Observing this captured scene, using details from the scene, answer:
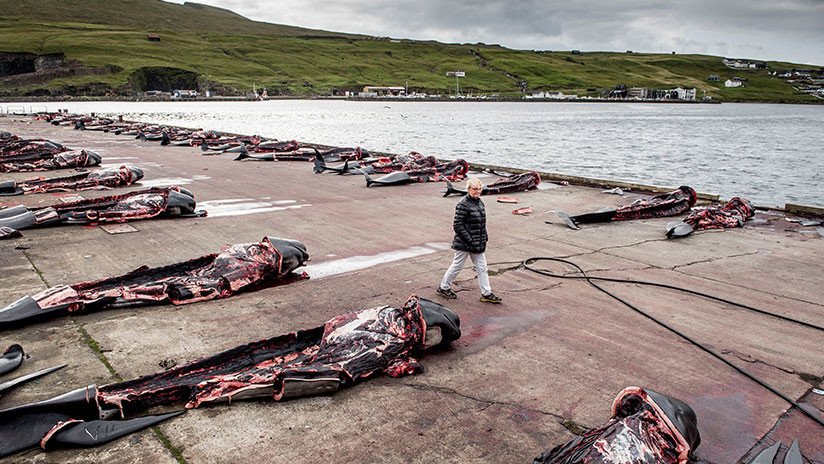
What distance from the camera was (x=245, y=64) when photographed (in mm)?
183875

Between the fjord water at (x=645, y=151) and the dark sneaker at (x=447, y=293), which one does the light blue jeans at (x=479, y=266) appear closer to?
the dark sneaker at (x=447, y=293)

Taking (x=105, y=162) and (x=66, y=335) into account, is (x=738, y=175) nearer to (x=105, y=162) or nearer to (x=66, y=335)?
(x=105, y=162)

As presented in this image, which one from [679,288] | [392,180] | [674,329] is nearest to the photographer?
[674,329]

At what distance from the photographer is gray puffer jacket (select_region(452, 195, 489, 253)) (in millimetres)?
9445

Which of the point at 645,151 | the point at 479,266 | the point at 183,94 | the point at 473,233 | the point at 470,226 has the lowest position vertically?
the point at 645,151

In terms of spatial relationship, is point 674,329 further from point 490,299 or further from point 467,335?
point 467,335

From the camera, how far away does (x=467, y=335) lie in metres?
8.39

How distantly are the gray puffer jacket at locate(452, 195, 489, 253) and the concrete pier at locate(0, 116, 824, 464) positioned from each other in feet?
3.18

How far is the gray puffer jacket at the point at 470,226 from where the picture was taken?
9445 mm

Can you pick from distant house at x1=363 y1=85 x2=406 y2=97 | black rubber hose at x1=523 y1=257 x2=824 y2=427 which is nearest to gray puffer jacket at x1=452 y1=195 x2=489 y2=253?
black rubber hose at x1=523 y1=257 x2=824 y2=427

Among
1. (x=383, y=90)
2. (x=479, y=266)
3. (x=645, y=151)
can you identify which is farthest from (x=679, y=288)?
(x=383, y=90)

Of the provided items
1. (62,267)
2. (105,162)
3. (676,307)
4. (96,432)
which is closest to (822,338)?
(676,307)

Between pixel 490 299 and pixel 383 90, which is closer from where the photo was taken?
pixel 490 299

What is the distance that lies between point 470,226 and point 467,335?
1.93 meters
